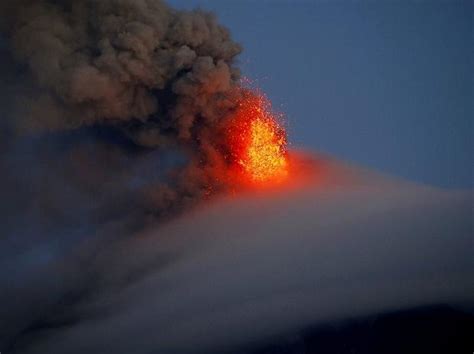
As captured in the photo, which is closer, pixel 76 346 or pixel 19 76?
pixel 19 76

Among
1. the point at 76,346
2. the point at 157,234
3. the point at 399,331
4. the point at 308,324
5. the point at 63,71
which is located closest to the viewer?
the point at 63,71

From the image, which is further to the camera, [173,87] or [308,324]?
[308,324]

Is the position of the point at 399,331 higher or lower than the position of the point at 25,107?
lower

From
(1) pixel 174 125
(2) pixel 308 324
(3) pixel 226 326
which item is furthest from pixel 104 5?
(2) pixel 308 324

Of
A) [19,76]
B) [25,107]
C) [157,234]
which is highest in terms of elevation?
[19,76]

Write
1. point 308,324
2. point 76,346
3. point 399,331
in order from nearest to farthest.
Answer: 1. point 76,346
2. point 308,324
3. point 399,331

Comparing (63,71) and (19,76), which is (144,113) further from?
(19,76)

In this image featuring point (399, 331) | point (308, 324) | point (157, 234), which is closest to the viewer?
point (157, 234)

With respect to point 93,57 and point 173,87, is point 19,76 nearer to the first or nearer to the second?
point 93,57

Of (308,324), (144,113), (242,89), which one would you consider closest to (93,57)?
(144,113)
